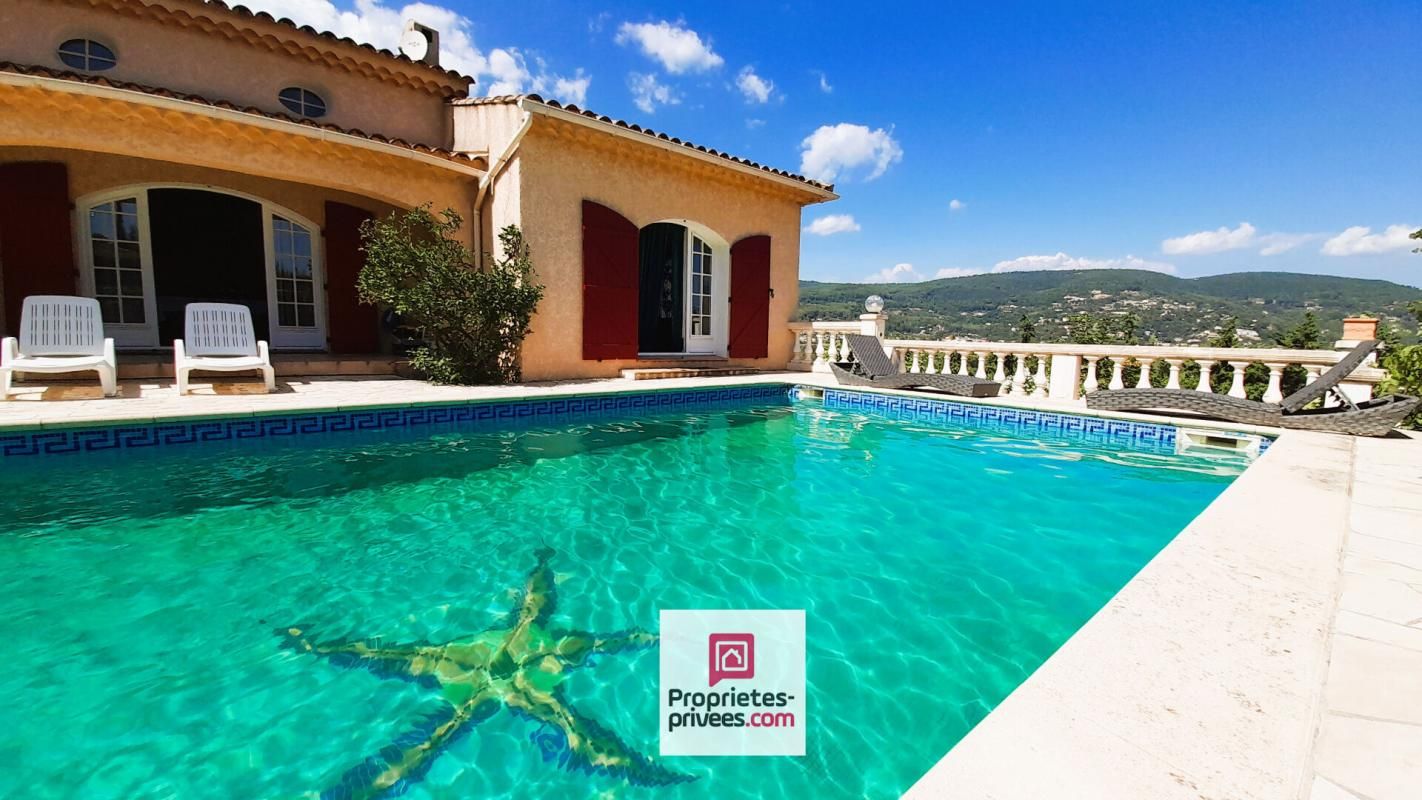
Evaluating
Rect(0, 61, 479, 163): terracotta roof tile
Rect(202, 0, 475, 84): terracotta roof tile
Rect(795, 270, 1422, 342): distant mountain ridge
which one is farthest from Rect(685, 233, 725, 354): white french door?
Rect(795, 270, 1422, 342): distant mountain ridge

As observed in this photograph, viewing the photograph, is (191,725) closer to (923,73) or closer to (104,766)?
(104,766)

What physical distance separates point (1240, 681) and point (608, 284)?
8.26 meters

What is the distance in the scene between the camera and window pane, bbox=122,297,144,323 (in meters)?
7.91

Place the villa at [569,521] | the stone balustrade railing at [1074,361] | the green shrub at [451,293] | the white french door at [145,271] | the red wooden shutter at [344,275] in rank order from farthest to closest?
the red wooden shutter at [344,275]
the white french door at [145,271]
the green shrub at [451,293]
the stone balustrade railing at [1074,361]
the villa at [569,521]

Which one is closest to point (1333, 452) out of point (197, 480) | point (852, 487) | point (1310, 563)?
point (1310, 563)

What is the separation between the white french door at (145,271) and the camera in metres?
7.60

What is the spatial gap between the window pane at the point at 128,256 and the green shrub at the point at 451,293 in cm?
340

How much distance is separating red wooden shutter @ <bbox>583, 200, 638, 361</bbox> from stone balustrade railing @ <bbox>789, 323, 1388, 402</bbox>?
12.6 feet

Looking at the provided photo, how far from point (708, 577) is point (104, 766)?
2.11m

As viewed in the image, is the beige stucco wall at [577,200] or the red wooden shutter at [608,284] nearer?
the beige stucco wall at [577,200]

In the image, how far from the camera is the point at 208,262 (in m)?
9.65

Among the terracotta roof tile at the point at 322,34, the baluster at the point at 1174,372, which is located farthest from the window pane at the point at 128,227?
the baluster at the point at 1174,372

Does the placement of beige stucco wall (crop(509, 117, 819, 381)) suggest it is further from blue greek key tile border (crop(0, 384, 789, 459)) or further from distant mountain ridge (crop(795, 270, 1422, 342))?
distant mountain ridge (crop(795, 270, 1422, 342))

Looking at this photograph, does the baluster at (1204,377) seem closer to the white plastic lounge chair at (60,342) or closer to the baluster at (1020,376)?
the baluster at (1020,376)
